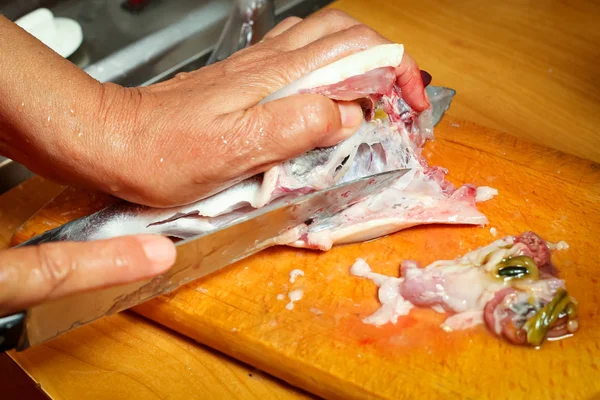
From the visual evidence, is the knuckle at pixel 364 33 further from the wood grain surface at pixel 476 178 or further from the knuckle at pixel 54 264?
the knuckle at pixel 54 264

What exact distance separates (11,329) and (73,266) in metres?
0.25

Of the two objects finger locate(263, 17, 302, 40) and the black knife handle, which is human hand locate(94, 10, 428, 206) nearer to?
finger locate(263, 17, 302, 40)

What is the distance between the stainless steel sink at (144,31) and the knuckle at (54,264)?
1749 mm

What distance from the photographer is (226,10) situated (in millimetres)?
3092

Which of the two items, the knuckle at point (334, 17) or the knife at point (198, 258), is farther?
the knuckle at point (334, 17)

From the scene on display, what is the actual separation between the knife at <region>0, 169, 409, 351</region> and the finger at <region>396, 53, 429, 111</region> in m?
0.24

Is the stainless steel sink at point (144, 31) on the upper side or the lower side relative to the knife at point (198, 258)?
upper

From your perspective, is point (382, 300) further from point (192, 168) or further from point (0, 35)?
point (0, 35)

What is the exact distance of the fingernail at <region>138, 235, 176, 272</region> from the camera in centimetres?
118

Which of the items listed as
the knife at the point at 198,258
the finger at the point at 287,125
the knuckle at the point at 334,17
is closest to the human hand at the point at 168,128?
the finger at the point at 287,125

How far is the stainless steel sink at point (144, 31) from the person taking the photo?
280cm

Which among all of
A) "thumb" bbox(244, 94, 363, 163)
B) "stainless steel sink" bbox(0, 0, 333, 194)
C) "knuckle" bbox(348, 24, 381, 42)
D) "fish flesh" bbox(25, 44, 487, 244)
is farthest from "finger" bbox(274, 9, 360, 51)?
"stainless steel sink" bbox(0, 0, 333, 194)

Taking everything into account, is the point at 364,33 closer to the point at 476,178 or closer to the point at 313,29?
the point at 313,29

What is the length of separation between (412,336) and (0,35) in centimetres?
131
